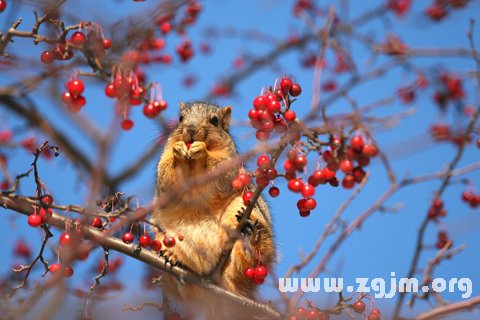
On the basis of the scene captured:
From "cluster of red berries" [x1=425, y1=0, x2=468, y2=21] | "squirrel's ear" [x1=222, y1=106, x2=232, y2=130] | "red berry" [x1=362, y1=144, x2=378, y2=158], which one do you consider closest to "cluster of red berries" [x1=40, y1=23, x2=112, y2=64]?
"red berry" [x1=362, y1=144, x2=378, y2=158]

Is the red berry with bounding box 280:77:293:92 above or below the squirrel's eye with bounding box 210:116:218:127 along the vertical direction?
below

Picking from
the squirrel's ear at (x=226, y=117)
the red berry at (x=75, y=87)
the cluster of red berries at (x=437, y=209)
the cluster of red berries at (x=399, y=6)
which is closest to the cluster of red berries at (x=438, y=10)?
the cluster of red berries at (x=399, y=6)

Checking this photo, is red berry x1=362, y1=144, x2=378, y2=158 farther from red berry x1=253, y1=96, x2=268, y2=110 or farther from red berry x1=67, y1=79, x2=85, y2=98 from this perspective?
red berry x1=67, y1=79, x2=85, y2=98

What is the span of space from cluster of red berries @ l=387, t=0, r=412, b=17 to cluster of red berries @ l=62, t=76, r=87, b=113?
435 cm

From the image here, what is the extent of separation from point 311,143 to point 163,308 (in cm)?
180

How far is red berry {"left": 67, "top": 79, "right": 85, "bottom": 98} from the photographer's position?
3.19 metres

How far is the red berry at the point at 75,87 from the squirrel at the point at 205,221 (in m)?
1.19

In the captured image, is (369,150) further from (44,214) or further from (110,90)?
(44,214)

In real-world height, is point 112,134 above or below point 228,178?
below

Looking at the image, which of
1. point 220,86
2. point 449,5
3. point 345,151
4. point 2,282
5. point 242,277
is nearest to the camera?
point 345,151

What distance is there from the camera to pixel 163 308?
413 centimetres

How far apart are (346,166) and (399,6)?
14.9ft

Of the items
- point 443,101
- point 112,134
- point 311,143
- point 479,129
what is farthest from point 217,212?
point 112,134

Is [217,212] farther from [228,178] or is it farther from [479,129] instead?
[479,129]
